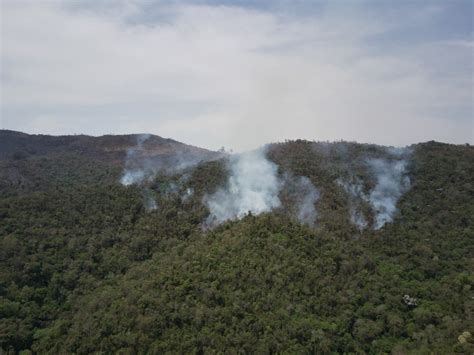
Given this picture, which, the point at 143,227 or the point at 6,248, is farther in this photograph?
the point at 143,227

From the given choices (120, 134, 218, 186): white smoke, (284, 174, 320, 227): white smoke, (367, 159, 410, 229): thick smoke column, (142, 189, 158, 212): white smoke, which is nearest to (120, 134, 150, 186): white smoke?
(120, 134, 218, 186): white smoke

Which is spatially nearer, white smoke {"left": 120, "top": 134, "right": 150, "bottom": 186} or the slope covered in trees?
the slope covered in trees

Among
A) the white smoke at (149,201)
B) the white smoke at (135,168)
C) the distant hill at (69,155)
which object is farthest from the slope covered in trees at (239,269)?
the distant hill at (69,155)

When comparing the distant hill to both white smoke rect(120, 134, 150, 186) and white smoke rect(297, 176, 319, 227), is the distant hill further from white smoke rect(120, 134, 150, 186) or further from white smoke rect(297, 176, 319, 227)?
white smoke rect(297, 176, 319, 227)

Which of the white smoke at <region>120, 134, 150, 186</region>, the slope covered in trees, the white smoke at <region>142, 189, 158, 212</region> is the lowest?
the slope covered in trees

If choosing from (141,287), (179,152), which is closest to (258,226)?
(141,287)

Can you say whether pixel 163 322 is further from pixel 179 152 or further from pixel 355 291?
pixel 179 152

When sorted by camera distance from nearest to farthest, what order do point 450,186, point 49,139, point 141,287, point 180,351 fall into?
point 180,351
point 141,287
point 450,186
point 49,139
